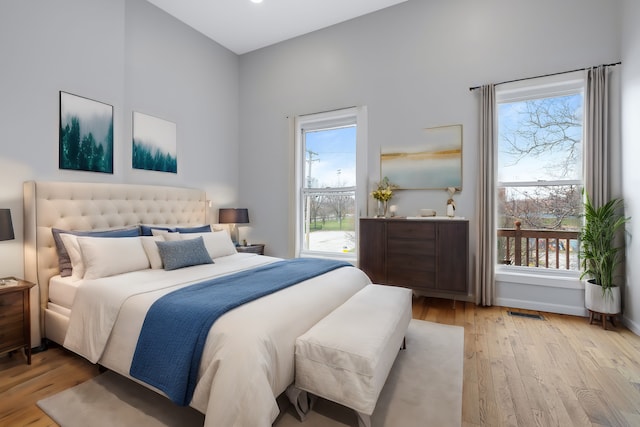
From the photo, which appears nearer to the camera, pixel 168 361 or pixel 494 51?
pixel 168 361

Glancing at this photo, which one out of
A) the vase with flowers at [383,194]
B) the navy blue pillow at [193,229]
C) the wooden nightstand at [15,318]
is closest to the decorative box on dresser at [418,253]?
the vase with flowers at [383,194]

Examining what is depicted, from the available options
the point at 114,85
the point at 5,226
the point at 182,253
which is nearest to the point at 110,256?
the point at 182,253

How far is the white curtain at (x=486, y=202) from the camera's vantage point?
3.58 meters

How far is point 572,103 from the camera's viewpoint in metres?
3.41

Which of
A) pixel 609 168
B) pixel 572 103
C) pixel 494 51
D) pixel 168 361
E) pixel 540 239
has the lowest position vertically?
pixel 168 361

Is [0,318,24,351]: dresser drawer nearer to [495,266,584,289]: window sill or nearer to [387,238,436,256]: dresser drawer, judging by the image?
[387,238,436,256]: dresser drawer

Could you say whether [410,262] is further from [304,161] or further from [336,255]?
[304,161]

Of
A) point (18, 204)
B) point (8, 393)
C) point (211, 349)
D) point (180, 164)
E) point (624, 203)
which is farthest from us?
point (180, 164)

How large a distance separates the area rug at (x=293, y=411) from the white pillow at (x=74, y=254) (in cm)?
89

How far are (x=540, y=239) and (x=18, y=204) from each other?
5209 mm

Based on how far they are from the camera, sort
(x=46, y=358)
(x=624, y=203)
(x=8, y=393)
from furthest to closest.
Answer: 1. (x=624, y=203)
2. (x=46, y=358)
3. (x=8, y=393)

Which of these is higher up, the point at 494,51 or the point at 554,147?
the point at 494,51

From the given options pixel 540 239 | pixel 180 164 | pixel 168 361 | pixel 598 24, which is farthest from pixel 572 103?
pixel 180 164

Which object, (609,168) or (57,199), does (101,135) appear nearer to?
(57,199)
